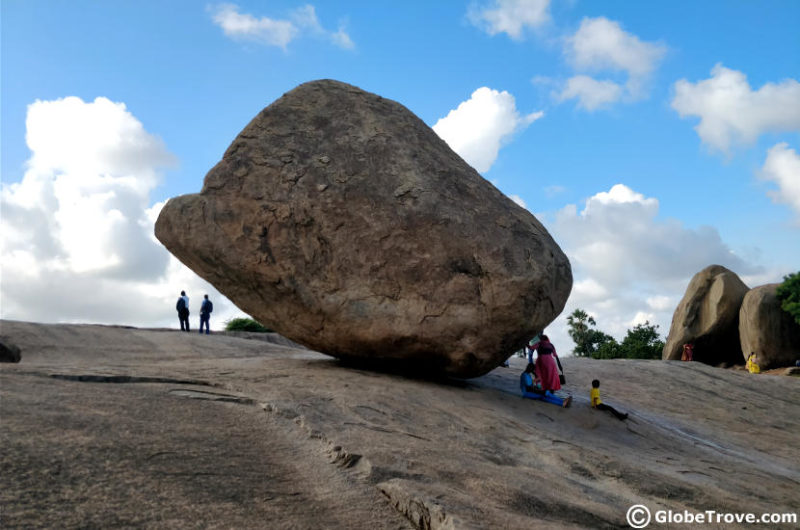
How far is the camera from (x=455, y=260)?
9164 mm

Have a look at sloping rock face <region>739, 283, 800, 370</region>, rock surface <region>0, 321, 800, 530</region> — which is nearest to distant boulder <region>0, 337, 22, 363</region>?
rock surface <region>0, 321, 800, 530</region>

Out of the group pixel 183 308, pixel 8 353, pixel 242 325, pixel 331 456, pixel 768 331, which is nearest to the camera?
pixel 331 456

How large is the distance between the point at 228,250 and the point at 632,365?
10.5 m

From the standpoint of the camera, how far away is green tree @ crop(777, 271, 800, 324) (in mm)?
24719

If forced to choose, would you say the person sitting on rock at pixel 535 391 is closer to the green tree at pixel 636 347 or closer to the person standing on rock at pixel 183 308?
the person standing on rock at pixel 183 308

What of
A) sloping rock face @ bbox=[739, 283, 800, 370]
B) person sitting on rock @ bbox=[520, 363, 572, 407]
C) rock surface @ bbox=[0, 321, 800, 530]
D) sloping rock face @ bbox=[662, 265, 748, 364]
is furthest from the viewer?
sloping rock face @ bbox=[662, 265, 748, 364]

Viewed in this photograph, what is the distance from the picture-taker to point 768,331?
80.6 feet

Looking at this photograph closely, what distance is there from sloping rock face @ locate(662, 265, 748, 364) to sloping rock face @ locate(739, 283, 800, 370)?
2.49ft

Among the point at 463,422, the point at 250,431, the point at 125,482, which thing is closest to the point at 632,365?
the point at 463,422

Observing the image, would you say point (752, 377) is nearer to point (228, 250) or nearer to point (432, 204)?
point (432, 204)

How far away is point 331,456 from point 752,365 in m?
22.1

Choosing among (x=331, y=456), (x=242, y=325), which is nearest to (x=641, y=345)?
(x=242, y=325)

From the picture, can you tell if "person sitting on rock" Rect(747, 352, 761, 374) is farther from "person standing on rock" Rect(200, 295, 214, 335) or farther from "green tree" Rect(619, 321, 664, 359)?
"person standing on rock" Rect(200, 295, 214, 335)

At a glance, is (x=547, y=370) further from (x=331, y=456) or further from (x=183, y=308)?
(x=183, y=308)
